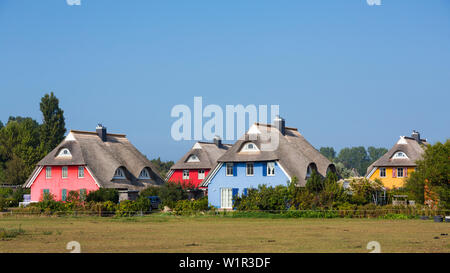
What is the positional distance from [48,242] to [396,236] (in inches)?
565

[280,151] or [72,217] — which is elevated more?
[280,151]

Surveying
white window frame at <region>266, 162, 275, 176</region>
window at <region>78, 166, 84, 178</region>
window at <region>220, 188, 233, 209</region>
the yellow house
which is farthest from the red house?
the yellow house

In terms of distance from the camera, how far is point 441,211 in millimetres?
39938

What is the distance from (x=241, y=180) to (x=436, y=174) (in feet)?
58.8

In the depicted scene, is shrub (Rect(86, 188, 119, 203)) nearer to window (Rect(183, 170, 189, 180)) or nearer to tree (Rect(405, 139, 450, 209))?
window (Rect(183, 170, 189, 180))

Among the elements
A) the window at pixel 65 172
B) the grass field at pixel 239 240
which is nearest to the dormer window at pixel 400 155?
the window at pixel 65 172

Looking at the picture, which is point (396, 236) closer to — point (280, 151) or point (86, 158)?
point (280, 151)

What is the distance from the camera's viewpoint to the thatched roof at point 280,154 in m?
51.9

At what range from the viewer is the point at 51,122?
91688mm

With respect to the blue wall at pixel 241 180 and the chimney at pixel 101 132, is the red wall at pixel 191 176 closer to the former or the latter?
the chimney at pixel 101 132

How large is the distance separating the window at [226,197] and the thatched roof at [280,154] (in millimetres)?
1732

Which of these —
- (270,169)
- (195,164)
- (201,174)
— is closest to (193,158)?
(195,164)

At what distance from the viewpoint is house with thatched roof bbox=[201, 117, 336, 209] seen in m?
52.1
